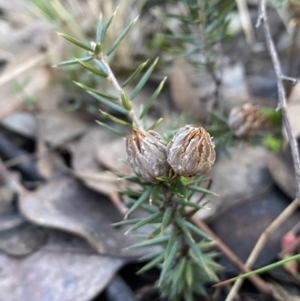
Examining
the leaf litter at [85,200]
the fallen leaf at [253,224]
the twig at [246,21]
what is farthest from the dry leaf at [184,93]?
the twig at [246,21]

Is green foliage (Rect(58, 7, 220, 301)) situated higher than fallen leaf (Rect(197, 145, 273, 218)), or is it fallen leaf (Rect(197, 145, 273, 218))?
green foliage (Rect(58, 7, 220, 301))

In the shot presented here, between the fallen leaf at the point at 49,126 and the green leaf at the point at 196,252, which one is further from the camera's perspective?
the fallen leaf at the point at 49,126

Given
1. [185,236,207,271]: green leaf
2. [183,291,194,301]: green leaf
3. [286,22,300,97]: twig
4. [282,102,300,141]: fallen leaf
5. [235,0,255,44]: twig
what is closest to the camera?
[185,236,207,271]: green leaf

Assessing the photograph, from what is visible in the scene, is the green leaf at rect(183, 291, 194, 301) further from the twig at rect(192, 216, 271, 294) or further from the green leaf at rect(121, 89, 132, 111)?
the green leaf at rect(121, 89, 132, 111)

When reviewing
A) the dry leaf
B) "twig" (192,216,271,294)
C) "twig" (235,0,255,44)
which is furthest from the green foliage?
"twig" (235,0,255,44)

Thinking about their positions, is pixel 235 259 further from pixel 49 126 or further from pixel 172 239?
pixel 49 126

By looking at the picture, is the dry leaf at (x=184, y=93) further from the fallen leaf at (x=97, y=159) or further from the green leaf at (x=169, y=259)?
the green leaf at (x=169, y=259)
